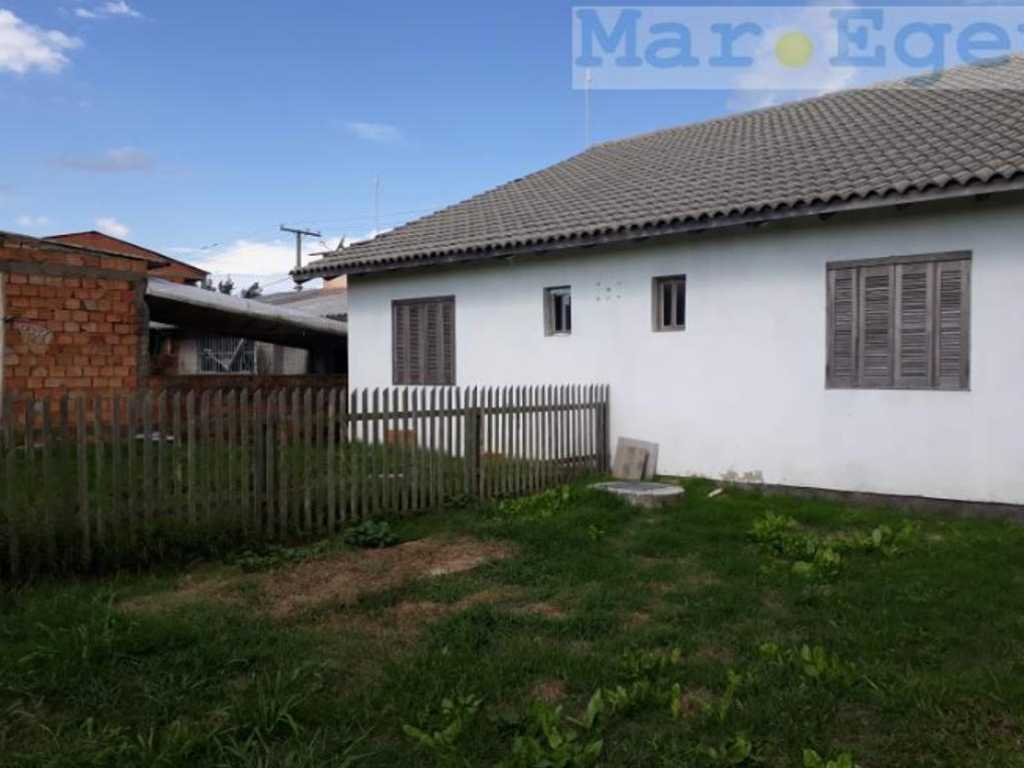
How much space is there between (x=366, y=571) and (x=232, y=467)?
1.39 m

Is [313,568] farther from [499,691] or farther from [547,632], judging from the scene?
[499,691]

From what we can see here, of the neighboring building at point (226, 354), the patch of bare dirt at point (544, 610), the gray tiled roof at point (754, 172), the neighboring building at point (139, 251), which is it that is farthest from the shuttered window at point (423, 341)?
the neighboring building at point (139, 251)

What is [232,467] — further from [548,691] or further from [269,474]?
[548,691]

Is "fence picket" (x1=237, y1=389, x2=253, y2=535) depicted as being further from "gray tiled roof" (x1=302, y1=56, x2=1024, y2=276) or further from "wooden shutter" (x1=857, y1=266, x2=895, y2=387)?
"wooden shutter" (x1=857, y1=266, x2=895, y2=387)

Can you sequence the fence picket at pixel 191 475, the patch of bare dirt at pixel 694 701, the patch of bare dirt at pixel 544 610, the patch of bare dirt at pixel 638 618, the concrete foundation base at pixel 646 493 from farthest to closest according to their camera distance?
Answer: the concrete foundation base at pixel 646 493 → the fence picket at pixel 191 475 → the patch of bare dirt at pixel 544 610 → the patch of bare dirt at pixel 638 618 → the patch of bare dirt at pixel 694 701

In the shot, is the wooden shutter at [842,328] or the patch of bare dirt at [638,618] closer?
the patch of bare dirt at [638,618]

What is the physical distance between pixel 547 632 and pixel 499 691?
2.82ft

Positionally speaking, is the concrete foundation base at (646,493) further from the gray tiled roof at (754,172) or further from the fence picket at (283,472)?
the fence picket at (283,472)

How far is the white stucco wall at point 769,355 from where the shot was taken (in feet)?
24.6

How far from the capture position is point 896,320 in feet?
26.4

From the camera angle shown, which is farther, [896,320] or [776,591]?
[896,320]

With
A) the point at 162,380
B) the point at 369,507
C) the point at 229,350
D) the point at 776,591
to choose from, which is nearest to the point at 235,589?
the point at 369,507

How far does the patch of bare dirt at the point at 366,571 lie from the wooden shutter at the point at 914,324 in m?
4.47

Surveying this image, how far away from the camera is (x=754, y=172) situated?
33.8 feet
